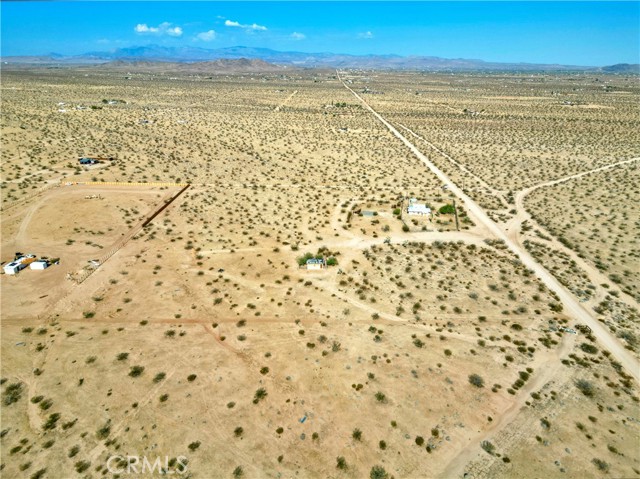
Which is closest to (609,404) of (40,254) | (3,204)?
(40,254)

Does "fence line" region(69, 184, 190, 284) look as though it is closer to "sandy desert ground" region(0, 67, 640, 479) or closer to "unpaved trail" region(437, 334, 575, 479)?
"sandy desert ground" region(0, 67, 640, 479)

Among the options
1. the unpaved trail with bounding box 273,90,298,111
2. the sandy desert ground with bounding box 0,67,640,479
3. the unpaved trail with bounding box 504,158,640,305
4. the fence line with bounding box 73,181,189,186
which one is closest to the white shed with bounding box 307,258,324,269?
the sandy desert ground with bounding box 0,67,640,479

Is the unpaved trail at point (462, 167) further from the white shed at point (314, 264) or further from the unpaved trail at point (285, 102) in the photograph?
the unpaved trail at point (285, 102)

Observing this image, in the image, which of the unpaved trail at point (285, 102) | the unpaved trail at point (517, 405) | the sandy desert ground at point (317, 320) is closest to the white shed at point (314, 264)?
the sandy desert ground at point (317, 320)

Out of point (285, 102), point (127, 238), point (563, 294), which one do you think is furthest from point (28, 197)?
point (285, 102)

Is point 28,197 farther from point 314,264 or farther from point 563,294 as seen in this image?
point 563,294

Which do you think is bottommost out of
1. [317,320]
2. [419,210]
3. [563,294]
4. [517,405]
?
[517,405]

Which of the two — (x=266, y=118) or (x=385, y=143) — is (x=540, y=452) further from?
(x=266, y=118)

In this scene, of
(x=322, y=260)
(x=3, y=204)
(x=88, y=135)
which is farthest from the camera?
(x=88, y=135)

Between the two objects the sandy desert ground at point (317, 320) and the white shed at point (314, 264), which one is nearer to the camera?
the sandy desert ground at point (317, 320)
